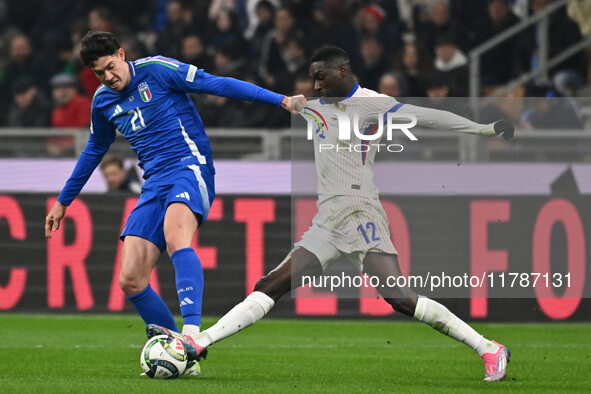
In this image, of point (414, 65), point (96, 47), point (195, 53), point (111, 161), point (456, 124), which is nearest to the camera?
point (456, 124)

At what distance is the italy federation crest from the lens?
23.3ft

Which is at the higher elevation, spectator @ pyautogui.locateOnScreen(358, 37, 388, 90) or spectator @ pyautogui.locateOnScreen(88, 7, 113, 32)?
spectator @ pyautogui.locateOnScreen(88, 7, 113, 32)

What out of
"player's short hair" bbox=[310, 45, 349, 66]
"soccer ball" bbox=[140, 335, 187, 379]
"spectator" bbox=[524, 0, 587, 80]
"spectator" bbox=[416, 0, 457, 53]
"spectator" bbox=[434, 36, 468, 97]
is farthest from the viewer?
"spectator" bbox=[416, 0, 457, 53]

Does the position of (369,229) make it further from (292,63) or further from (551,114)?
(292,63)

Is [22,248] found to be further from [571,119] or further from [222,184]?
[571,119]

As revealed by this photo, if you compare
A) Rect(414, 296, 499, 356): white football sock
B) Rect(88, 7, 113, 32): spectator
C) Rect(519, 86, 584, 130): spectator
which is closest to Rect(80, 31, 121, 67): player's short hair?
Rect(414, 296, 499, 356): white football sock

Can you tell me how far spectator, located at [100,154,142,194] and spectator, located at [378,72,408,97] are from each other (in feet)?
8.99

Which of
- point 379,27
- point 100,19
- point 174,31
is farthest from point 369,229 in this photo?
point 100,19

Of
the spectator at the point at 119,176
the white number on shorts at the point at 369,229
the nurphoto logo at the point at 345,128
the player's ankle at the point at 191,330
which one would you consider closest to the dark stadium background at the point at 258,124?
the spectator at the point at 119,176

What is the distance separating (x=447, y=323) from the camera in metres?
6.78

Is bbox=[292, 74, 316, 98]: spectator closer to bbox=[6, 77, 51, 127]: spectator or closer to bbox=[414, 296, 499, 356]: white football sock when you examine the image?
bbox=[6, 77, 51, 127]: spectator

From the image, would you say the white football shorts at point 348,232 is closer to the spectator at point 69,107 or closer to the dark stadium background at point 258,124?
the dark stadium background at point 258,124

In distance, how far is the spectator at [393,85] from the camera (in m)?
12.4

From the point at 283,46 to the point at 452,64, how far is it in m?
2.16
